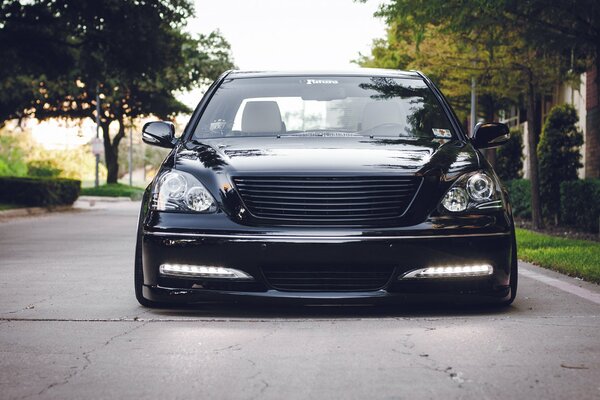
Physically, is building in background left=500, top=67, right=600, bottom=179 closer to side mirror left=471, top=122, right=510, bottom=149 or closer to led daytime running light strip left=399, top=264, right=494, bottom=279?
side mirror left=471, top=122, right=510, bottom=149

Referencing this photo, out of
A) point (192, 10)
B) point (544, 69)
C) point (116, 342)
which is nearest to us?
point (116, 342)

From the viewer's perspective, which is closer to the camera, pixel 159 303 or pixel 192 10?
pixel 159 303

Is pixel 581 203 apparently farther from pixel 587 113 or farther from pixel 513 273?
pixel 513 273

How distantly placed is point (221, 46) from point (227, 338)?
45.3m

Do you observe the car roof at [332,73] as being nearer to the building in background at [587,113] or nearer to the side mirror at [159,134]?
the side mirror at [159,134]

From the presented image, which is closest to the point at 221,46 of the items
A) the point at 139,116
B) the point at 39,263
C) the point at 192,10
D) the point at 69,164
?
the point at 139,116

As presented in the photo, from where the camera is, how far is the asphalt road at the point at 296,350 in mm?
4379

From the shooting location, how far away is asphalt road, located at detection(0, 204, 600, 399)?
14.4 feet

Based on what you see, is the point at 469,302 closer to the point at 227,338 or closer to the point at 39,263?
the point at 227,338

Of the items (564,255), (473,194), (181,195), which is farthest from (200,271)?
(564,255)

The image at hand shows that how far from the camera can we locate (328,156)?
21.0ft

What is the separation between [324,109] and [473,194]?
1.65m

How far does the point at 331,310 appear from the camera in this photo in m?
6.68

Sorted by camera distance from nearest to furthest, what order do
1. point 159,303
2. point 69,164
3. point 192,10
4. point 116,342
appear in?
point 116,342, point 159,303, point 192,10, point 69,164
